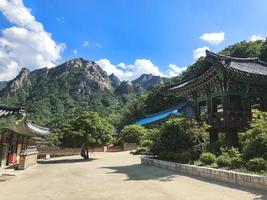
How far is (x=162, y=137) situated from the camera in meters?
20.9

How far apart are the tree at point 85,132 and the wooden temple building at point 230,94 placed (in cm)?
1254

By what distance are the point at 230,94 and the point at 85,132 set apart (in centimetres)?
1625

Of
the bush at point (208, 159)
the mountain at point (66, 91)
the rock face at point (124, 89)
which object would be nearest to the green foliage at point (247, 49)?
the bush at point (208, 159)

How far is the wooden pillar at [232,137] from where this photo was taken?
18.5m

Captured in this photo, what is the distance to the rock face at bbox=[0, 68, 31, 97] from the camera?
128750 mm

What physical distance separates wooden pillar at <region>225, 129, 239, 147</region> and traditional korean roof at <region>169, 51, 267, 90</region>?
3501 mm

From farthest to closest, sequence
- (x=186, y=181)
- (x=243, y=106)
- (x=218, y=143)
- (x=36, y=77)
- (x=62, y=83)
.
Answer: (x=36, y=77) → (x=62, y=83) → (x=243, y=106) → (x=218, y=143) → (x=186, y=181)

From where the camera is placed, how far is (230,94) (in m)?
19.1

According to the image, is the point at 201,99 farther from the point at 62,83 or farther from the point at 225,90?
the point at 62,83

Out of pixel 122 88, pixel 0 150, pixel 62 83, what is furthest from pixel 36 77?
pixel 0 150

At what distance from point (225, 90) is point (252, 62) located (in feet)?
21.9

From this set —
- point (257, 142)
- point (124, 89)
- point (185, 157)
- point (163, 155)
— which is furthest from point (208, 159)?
point (124, 89)

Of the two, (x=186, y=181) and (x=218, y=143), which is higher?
(x=218, y=143)

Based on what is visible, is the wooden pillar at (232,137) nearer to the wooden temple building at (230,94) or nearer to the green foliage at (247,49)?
the wooden temple building at (230,94)
